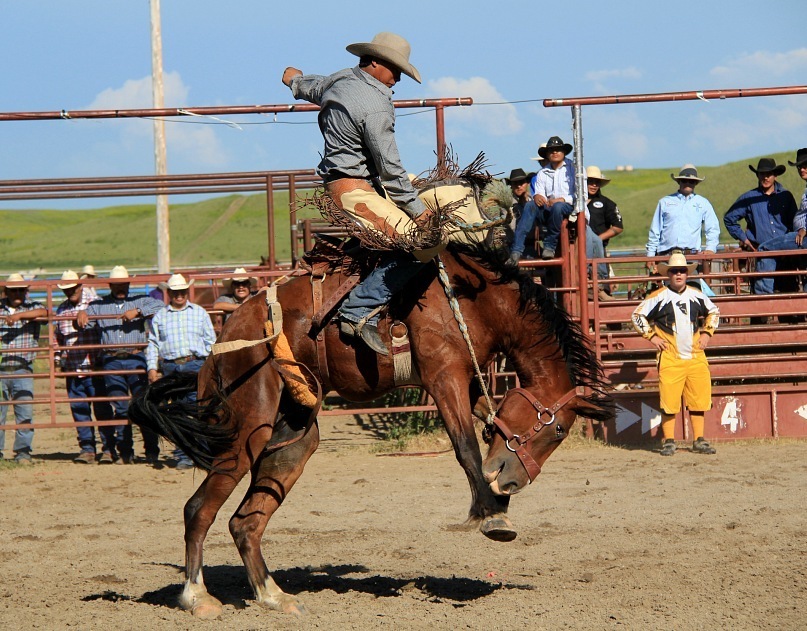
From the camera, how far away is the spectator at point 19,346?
1077cm

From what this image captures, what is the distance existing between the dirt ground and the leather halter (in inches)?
27.1

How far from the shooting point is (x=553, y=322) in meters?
5.11

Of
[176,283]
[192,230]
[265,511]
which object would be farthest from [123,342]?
[192,230]

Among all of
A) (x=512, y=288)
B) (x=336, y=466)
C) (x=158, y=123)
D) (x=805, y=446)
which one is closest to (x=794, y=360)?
(x=805, y=446)

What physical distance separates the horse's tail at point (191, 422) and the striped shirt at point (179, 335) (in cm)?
457

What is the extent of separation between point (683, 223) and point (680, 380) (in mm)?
1908

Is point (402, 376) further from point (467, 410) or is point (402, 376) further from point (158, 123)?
point (158, 123)

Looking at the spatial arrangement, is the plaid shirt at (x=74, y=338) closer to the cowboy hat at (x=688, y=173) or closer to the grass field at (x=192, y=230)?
the cowboy hat at (x=688, y=173)

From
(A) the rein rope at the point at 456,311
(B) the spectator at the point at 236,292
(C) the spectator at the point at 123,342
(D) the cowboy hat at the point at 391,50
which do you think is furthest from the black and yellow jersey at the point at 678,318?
(D) the cowboy hat at the point at 391,50

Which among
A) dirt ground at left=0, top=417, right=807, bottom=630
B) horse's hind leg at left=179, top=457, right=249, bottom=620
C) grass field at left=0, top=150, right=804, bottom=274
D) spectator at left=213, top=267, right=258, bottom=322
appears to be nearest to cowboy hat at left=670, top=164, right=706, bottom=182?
dirt ground at left=0, top=417, right=807, bottom=630

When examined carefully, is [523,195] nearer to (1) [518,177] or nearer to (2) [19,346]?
A: (1) [518,177]

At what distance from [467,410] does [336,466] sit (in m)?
5.14

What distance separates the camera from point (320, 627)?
15.7 ft

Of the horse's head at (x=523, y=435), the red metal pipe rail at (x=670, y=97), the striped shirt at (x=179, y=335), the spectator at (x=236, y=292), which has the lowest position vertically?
the horse's head at (x=523, y=435)
